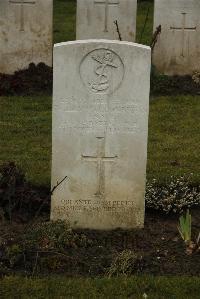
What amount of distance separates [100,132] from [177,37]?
18.4ft

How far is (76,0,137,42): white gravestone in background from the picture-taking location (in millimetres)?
11344

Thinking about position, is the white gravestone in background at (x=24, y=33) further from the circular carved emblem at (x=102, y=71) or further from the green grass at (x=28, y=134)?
the circular carved emblem at (x=102, y=71)

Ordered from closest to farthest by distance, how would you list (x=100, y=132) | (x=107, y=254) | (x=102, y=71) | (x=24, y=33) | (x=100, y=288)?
(x=100, y=288) < (x=107, y=254) < (x=102, y=71) < (x=100, y=132) < (x=24, y=33)

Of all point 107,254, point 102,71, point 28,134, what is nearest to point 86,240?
point 107,254

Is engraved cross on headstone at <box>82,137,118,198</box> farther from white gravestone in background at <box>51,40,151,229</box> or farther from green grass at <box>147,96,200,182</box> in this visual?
green grass at <box>147,96,200,182</box>

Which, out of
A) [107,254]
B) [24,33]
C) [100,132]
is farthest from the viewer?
[24,33]

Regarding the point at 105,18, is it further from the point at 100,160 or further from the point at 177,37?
the point at 100,160

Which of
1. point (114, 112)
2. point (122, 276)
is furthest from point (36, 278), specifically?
point (114, 112)

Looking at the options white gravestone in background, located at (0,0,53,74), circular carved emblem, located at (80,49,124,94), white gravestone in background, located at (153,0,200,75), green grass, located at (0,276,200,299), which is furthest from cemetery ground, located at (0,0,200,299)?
white gravestone in background, located at (153,0,200,75)

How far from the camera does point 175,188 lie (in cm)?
699

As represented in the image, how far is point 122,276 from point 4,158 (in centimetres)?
280

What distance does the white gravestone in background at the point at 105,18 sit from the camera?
37.2 ft

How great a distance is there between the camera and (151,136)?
9016mm

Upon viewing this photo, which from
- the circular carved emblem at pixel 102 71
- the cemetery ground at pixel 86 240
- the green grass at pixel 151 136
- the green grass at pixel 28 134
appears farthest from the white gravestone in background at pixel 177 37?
the circular carved emblem at pixel 102 71
